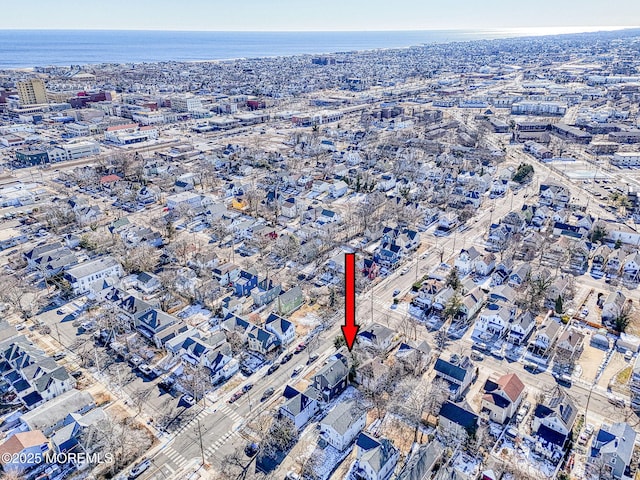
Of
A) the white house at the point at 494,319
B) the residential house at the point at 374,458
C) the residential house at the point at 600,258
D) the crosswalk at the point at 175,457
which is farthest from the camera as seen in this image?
the residential house at the point at 600,258

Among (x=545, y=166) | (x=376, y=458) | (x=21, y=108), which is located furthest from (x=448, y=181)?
(x=21, y=108)

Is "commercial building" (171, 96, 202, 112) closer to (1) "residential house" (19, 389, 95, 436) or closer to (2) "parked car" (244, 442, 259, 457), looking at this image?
(1) "residential house" (19, 389, 95, 436)

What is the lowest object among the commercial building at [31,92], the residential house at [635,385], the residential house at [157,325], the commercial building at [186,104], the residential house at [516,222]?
the residential house at [635,385]

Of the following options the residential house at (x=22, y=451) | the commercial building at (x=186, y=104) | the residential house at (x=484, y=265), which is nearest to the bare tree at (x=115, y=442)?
the residential house at (x=22, y=451)

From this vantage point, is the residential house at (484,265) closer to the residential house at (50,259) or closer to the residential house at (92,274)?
the residential house at (92,274)

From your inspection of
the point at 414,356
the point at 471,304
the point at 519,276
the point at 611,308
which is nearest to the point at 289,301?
the point at 414,356

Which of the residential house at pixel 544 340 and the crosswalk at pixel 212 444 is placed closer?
the crosswalk at pixel 212 444

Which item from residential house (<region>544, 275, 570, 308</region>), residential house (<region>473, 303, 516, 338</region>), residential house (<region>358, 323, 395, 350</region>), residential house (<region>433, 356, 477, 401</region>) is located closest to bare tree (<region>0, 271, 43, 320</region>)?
residential house (<region>358, 323, 395, 350</region>)
